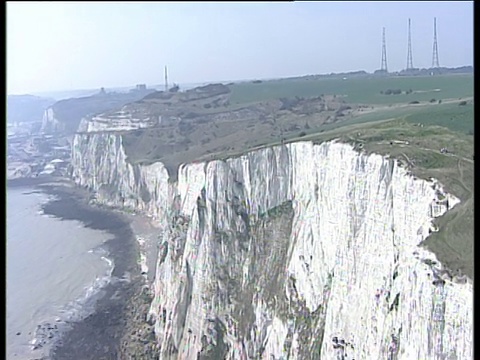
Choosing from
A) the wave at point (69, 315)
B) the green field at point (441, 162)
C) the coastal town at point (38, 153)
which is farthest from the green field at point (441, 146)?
the coastal town at point (38, 153)

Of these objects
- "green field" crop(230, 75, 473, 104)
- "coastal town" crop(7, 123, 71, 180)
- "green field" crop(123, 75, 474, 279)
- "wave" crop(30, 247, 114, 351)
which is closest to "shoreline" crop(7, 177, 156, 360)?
"wave" crop(30, 247, 114, 351)

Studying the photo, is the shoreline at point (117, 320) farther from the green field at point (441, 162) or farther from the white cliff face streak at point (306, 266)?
the green field at point (441, 162)

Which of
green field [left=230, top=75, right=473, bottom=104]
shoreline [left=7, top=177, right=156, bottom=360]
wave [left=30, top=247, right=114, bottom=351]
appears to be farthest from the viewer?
green field [left=230, top=75, right=473, bottom=104]

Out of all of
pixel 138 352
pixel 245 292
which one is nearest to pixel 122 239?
pixel 138 352

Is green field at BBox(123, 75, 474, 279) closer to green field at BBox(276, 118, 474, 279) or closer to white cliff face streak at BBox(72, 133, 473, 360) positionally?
green field at BBox(276, 118, 474, 279)

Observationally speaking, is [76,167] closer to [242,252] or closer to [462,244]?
[242,252]

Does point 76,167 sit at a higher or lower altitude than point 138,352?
higher
